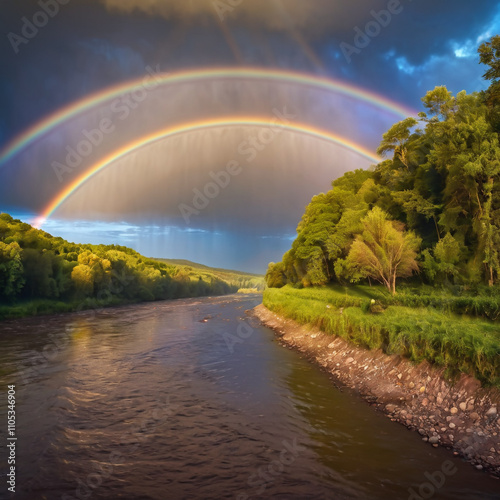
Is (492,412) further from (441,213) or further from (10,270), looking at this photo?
(10,270)

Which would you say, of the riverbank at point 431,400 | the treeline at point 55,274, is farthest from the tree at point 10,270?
the riverbank at point 431,400

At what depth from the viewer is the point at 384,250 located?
133 ft

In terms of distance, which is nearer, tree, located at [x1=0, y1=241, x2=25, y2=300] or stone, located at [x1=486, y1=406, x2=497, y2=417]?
stone, located at [x1=486, y1=406, x2=497, y2=417]

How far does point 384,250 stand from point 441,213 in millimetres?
12322

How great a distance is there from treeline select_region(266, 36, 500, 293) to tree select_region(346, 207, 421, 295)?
12 cm

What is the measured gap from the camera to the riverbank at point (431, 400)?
995cm

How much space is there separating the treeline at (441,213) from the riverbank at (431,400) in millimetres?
24028

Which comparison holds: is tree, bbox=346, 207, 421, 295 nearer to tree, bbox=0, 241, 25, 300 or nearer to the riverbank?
the riverbank

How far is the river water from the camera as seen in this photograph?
8938mm

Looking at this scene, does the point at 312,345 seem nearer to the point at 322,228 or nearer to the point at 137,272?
the point at 322,228

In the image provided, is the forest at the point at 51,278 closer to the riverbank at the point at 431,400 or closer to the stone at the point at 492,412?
the riverbank at the point at 431,400

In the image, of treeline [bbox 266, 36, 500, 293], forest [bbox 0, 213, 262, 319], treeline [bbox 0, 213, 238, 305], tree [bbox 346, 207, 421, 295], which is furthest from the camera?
treeline [bbox 0, 213, 238, 305]

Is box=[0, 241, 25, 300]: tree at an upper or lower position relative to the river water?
upper

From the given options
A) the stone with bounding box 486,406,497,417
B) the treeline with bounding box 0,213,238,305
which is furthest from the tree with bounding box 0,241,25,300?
the stone with bounding box 486,406,497,417
